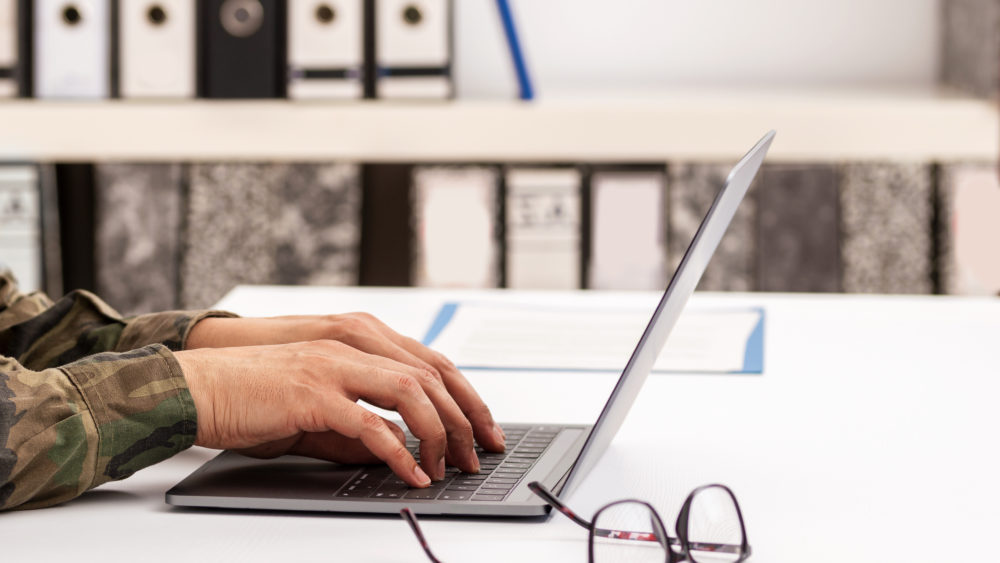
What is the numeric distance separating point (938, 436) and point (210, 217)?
1.60m

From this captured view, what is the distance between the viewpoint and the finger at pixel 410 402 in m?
0.68

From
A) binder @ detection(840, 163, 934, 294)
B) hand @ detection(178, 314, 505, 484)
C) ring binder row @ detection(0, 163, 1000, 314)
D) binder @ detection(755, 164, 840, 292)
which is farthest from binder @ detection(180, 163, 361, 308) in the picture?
hand @ detection(178, 314, 505, 484)

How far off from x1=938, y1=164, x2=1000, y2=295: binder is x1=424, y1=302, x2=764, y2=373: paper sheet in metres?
0.95

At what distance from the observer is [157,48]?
1961 mm

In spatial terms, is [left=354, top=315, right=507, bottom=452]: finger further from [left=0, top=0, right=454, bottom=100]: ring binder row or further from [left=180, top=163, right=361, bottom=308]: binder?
[left=180, top=163, right=361, bottom=308]: binder

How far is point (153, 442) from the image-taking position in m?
0.67

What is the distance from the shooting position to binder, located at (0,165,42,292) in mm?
2082

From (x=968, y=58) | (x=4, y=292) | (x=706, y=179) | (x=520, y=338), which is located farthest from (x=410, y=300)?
(x=968, y=58)

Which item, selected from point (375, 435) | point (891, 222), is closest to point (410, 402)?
point (375, 435)

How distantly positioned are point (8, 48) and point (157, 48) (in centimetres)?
24

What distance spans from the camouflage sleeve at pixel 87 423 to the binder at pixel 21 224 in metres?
1.52

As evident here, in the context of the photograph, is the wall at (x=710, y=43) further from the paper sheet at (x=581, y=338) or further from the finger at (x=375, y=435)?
the finger at (x=375, y=435)

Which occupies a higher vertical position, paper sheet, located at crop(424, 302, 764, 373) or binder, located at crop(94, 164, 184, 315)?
binder, located at crop(94, 164, 184, 315)

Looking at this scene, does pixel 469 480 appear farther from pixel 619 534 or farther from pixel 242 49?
pixel 242 49
